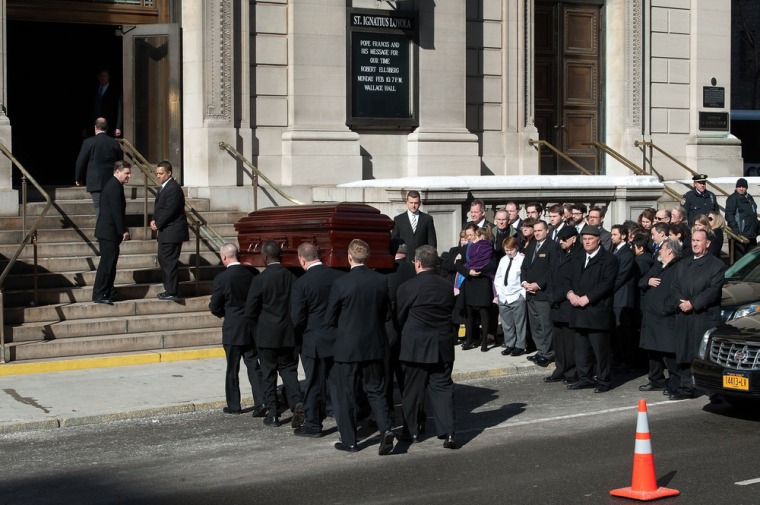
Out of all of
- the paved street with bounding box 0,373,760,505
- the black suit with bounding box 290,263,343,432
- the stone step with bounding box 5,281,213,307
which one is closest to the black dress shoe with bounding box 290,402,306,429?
the paved street with bounding box 0,373,760,505

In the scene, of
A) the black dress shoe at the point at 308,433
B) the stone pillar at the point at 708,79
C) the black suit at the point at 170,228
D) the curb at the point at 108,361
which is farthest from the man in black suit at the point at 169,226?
the stone pillar at the point at 708,79

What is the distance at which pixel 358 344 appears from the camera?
10812 mm

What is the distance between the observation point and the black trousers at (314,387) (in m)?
11.4

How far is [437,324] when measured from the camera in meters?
11.1

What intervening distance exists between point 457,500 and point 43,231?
1047cm

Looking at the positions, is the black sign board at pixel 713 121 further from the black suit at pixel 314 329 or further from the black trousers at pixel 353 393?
the black trousers at pixel 353 393

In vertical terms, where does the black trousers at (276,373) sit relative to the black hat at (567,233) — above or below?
below

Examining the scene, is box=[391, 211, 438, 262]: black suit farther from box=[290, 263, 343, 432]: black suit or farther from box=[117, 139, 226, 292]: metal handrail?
box=[290, 263, 343, 432]: black suit

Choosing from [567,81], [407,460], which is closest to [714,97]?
[567,81]

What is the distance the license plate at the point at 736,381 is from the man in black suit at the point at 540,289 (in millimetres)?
3724

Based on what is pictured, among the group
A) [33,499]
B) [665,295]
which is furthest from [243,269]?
[665,295]

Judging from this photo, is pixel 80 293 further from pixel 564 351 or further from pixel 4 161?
pixel 564 351

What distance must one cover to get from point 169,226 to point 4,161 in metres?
3.34

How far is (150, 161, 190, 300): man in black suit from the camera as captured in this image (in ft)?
54.1
